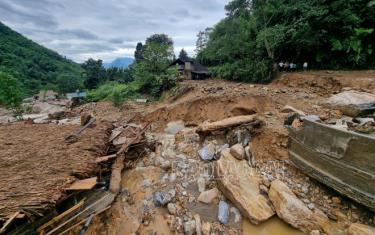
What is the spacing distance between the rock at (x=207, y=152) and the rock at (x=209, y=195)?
124cm

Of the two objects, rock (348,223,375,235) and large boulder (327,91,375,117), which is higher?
large boulder (327,91,375,117)

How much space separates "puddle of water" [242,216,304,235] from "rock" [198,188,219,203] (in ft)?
2.85

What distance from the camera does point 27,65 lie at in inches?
1475

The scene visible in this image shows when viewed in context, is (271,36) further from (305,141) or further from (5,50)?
(5,50)

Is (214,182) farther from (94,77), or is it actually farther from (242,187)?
(94,77)

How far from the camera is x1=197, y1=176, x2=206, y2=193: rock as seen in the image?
5.18 meters

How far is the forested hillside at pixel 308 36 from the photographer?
1106 cm

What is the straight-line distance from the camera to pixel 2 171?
3887mm

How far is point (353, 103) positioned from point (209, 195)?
538cm

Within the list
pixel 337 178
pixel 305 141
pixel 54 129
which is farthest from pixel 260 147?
pixel 54 129

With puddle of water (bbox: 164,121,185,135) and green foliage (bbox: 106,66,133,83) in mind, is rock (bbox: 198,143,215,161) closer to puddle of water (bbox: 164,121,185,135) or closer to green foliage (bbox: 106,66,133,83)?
puddle of water (bbox: 164,121,185,135)

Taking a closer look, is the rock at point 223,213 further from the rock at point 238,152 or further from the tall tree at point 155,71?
the tall tree at point 155,71

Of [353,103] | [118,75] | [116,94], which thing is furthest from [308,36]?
[118,75]

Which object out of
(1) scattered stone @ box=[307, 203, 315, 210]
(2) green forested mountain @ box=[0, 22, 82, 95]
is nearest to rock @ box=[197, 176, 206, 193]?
(1) scattered stone @ box=[307, 203, 315, 210]
